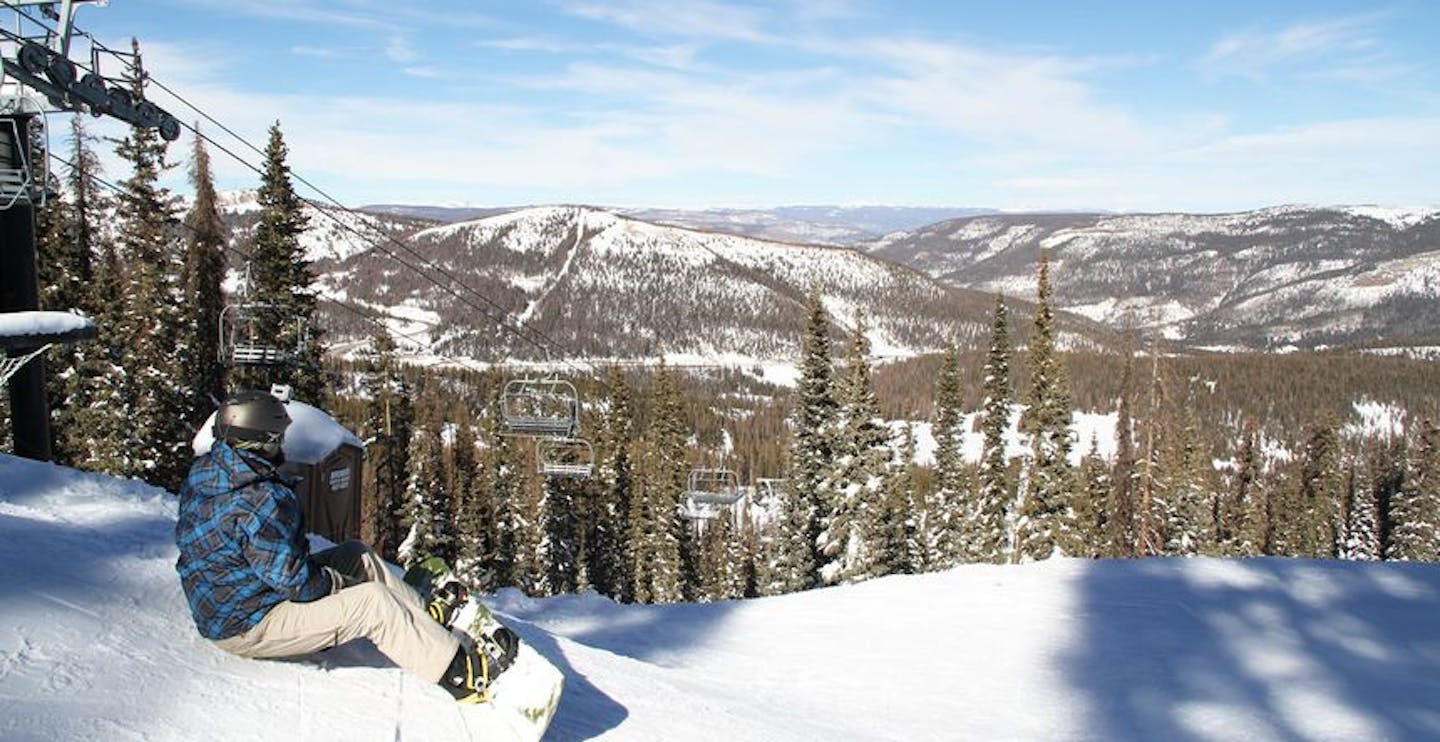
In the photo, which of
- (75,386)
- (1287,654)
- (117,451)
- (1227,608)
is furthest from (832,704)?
(75,386)

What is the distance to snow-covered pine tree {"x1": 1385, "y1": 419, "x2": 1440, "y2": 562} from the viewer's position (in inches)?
2003

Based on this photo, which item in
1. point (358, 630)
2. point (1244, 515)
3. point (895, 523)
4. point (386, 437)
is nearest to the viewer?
point (358, 630)

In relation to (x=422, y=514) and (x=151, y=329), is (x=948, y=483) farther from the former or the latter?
(x=151, y=329)

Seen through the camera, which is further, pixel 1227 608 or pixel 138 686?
pixel 1227 608

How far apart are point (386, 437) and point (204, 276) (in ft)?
26.2

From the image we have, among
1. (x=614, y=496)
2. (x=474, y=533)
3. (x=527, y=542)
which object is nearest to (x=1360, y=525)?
(x=614, y=496)

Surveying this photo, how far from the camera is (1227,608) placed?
36.6 ft

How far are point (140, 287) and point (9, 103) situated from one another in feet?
50.6

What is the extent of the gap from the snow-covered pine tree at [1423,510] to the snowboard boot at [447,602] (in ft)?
195

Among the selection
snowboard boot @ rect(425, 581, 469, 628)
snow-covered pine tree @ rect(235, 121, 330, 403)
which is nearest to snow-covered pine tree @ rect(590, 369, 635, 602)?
snow-covered pine tree @ rect(235, 121, 330, 403)

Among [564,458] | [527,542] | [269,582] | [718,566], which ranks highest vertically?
[269,582]

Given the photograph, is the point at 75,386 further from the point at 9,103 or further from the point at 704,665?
the point at 704,665

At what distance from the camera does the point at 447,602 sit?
527cm

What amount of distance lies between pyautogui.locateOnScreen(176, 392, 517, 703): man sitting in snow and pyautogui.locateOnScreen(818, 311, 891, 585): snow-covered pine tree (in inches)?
1033
